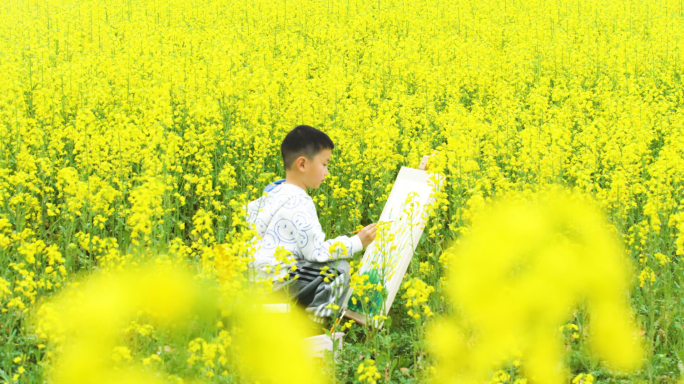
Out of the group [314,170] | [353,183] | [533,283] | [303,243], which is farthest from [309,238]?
[533,283]

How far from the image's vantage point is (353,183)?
16.5 ft

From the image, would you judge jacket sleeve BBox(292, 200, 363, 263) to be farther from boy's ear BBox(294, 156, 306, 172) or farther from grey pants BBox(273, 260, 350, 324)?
boy's ear BBox(294, 156, 306, 172)


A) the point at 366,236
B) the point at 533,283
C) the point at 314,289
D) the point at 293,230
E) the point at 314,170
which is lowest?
the point at 533,283

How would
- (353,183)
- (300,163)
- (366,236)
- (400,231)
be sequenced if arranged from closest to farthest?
1. (366,236)
2. (300,163)
3. (400,231)
4. (353,183)

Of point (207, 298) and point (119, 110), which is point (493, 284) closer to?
point (207, 298)

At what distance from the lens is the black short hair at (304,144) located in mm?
4426

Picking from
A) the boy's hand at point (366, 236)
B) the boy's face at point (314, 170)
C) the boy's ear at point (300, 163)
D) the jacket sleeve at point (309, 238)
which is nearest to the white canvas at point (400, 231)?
the boy's hand at point (366, 236)

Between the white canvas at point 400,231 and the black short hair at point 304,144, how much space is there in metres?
0.56

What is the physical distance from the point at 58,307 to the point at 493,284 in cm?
185

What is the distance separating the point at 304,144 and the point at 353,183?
71cm

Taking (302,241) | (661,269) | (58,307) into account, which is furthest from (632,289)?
(58,307)

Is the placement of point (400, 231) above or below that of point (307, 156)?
below

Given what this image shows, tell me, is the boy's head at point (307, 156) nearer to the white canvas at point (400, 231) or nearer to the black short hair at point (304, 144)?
the black short hair at point (304, 144)

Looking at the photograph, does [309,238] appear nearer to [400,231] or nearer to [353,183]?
[400,231]
